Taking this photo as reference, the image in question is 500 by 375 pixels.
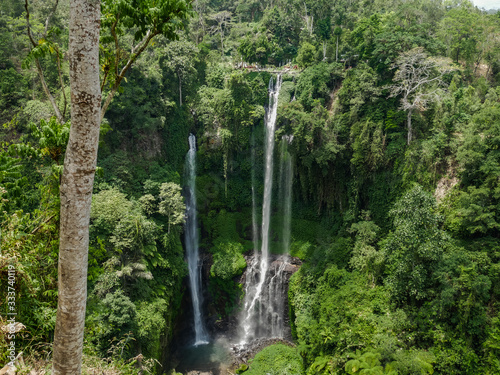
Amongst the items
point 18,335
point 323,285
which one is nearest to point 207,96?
point 323,285

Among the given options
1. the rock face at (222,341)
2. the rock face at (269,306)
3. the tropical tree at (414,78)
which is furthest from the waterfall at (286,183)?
the tropical tree at (414,78)

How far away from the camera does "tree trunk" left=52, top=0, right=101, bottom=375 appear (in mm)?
3371

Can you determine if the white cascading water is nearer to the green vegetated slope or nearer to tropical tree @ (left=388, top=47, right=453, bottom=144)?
the green vegetated slope

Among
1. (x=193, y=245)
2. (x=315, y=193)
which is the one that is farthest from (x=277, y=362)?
(x=315, y=193)

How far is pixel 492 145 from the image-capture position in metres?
15.0

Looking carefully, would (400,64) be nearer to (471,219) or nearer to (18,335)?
(471,219)

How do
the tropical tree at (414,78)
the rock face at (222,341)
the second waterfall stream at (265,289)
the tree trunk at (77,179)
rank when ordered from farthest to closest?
the second waterfall stream at (265,289) → the tropical tree at (414,78) → the rock face at (222,341) → the tree trunk at (77,179)

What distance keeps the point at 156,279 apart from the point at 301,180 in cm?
1169

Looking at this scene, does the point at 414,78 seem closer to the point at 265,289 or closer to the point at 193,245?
the point at 265,289

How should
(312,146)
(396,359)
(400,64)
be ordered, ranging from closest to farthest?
(396,359) → (400,64) → (312,146)

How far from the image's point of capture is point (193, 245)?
23.7 metres

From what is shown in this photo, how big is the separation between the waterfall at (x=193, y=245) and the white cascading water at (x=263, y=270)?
112 inches

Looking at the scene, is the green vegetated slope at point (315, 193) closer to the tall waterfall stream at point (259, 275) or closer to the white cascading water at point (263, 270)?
the tall waterfall stream at point (259, 275)

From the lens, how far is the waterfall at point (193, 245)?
21.5 metres
